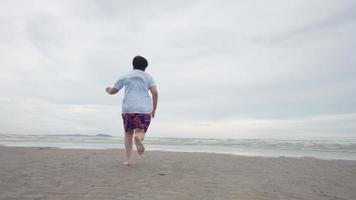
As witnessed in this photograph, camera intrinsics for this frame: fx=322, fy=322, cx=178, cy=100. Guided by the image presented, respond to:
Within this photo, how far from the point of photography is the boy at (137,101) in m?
5.18

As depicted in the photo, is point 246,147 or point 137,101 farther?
point 246,147

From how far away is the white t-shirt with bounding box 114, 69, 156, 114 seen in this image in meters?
5.20

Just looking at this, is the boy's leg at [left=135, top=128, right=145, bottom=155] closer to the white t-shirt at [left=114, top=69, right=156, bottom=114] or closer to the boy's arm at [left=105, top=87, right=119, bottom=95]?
the white t-shirt at [left=114, top=69, right=156, bottom=114]

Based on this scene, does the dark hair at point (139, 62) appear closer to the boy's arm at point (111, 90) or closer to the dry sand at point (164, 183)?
the boy's arm at point (111, 90)

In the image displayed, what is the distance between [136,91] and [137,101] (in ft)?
0.57

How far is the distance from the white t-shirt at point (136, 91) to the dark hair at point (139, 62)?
87 millimetres

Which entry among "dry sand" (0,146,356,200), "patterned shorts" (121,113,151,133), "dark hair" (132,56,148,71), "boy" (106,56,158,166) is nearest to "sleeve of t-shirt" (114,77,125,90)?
"boy" (106,56,158,166)

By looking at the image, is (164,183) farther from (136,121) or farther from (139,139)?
(136,121)

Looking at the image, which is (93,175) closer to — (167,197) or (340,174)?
(167,197)

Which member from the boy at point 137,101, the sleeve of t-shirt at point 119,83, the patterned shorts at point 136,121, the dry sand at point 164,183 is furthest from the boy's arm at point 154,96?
the dry sand at point 164,183

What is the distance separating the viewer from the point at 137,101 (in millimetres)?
5211

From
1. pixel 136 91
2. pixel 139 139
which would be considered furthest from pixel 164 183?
pixel 136 91

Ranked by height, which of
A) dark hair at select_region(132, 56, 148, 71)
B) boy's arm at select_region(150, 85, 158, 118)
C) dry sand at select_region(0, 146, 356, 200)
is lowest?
dry sand at select_region(0, 146, 356, 200)

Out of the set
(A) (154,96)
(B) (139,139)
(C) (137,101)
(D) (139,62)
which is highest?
(D) (139,62)
